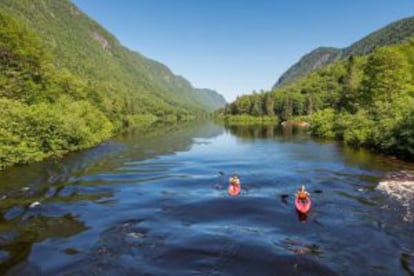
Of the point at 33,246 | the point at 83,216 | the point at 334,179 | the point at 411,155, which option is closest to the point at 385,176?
the point at 334,179

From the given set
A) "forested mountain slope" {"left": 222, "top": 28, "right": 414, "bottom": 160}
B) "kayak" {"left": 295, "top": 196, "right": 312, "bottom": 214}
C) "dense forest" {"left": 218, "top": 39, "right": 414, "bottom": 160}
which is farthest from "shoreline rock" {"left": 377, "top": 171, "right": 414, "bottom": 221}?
"dense forest" {"left": 218, "top": 39, "right": 414, "bottom": 160}

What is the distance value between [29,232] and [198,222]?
1075 cm

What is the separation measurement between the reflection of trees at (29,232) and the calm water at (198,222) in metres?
0.06

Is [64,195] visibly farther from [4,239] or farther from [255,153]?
[255,153]

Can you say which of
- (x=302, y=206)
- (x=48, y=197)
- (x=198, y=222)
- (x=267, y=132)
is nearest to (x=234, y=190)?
(x=302, y=206)

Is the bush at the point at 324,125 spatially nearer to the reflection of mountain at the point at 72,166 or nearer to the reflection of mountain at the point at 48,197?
the reflection of mountain at the point at 72,166

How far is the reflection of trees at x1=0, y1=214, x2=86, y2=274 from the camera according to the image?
21.2 m

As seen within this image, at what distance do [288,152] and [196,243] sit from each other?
138 feet

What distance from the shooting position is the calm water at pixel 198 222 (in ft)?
66.2

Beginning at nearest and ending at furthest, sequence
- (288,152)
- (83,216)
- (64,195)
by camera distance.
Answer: (83,216) → (64,195) → (288,152)

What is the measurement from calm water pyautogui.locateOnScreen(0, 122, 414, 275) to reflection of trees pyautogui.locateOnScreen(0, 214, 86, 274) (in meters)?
0.06

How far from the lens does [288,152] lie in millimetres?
62812

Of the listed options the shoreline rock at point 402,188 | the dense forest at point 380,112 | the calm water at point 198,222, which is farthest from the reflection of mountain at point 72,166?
the dense forest at point 380,112

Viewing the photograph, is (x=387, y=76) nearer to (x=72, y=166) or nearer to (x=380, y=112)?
(x=380, y=112)
